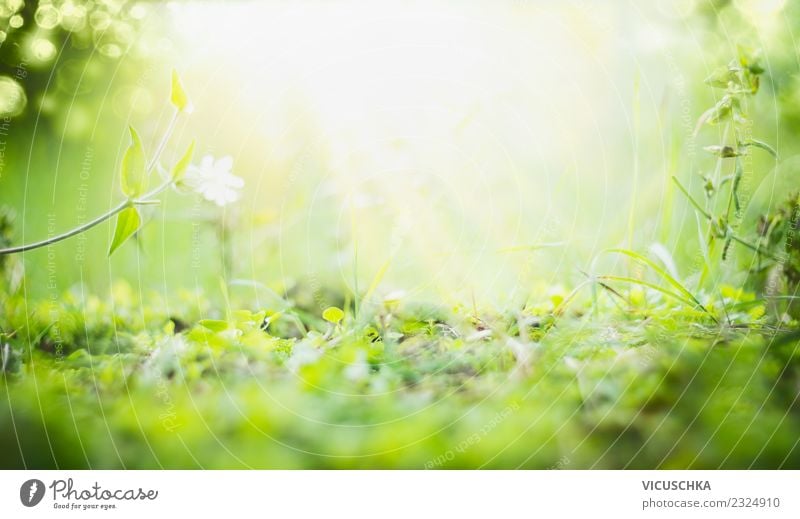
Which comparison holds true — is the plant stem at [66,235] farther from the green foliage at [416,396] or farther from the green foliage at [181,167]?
the green foliage at [416,396]

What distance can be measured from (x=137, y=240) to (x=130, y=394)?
197 millimetres

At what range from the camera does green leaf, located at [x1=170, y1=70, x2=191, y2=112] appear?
2.68 ft

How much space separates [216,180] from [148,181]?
85mm

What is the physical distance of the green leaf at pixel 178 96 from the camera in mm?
816

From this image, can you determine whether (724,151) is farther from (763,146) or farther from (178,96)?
(178,96)

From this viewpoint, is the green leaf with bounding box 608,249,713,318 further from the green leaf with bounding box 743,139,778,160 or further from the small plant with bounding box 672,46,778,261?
the green leaf with bounding box 743,139,778,160

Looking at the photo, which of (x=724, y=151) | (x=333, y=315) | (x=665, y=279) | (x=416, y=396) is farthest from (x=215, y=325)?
(x=724, y=151)

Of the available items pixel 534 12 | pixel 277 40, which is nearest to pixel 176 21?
pixel 277 40

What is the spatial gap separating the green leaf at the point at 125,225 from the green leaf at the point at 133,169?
23mm

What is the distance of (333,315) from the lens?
2.55ft

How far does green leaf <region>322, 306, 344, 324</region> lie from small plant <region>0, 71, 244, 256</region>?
204 millimetres

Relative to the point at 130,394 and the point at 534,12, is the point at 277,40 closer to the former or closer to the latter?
the point at 534,12
